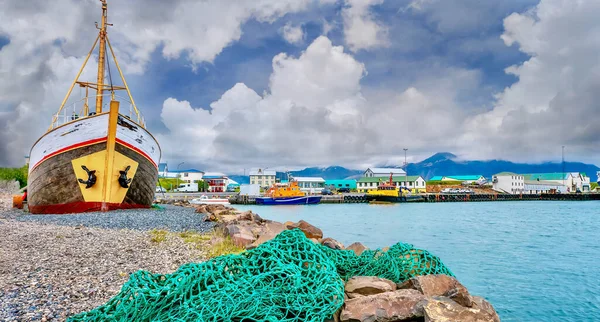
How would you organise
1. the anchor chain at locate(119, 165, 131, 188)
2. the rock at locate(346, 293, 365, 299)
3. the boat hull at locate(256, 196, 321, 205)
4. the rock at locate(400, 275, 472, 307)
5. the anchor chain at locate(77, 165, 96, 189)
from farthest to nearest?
the boat hull at locate(256, 196, 321, 205) < the anchor chain at locate(119, 165, 131, 188) < the anchor chain at locate(77, 165, 96, 189) < the rock at locate(346, 293, 365, 299) < the rock at locate(400, 275, 472, 307)

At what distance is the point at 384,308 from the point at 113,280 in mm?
4096

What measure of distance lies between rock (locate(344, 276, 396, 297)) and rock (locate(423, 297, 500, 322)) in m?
0.56

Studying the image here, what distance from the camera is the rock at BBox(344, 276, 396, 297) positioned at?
157 inches

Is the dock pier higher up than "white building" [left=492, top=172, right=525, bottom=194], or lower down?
lower down

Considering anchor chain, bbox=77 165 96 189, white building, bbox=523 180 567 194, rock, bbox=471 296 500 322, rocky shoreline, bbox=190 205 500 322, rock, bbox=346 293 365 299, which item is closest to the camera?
rocky shoreline, bbox=190 205 500 322

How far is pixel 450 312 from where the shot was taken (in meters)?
3.43

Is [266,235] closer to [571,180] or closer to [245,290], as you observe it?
[245,290]

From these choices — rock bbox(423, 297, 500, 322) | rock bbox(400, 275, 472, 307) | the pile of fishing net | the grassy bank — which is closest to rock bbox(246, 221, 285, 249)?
the pile of fishing net

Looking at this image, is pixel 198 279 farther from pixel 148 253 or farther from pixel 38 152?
pixel 38 152

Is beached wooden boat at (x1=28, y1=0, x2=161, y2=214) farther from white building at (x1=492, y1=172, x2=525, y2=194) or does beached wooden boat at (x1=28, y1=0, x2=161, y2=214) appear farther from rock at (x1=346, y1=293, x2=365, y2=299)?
white building at (x1=492, y1=172, x2=525, y2=194)

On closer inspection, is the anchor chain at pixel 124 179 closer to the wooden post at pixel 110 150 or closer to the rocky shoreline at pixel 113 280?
the wooden post at pixel 110 150

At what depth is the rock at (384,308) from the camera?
347 centimetres

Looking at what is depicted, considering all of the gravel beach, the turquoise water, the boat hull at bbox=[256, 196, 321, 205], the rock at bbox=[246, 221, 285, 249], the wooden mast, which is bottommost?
the turquoise water

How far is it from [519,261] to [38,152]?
21.4 m
